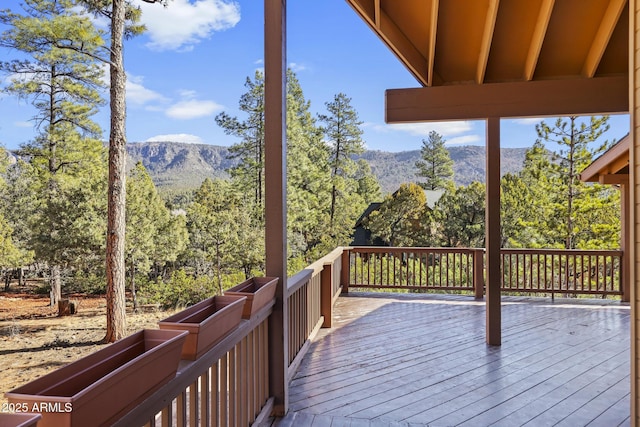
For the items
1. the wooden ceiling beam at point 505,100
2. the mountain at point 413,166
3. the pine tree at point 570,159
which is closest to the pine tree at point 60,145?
the wooden ceiling beam at point 505,100

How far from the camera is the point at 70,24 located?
380 inches

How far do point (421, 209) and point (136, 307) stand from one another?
12.5m

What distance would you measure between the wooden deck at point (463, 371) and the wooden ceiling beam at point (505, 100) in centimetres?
231

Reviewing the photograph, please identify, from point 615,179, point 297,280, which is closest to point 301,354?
point 297,280

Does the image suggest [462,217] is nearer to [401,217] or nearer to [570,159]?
[401,217]

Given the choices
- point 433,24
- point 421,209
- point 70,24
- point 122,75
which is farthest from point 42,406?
point 421,209

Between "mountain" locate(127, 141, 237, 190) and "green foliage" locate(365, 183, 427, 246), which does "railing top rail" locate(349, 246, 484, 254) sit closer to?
"green foliage" locate(365, 183, 427, 246)

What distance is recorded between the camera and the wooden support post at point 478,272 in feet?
20.0

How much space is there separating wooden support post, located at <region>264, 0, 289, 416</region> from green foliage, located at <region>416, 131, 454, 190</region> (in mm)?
22712

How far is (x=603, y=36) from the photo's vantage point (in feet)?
10.8

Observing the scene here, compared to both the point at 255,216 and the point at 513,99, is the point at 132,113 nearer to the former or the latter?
the point at 255,216

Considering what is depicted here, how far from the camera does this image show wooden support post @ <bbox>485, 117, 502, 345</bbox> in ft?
13.2

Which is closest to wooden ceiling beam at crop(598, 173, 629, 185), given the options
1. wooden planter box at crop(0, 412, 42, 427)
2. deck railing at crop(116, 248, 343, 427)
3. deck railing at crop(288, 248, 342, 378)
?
deck railing at crop(288, 248, 342, 378)

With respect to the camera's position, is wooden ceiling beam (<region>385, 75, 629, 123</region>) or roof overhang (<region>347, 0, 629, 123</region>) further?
wooden ceiling beam (<region>385, 75, 629, 123</region>)
